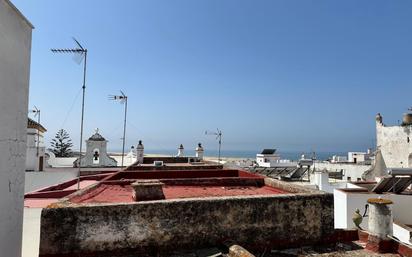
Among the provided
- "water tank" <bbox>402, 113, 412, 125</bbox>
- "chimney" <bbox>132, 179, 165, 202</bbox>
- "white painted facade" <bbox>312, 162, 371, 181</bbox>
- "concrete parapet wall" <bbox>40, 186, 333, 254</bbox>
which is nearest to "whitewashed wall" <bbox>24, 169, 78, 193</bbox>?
"chimney" <bbox>132, 179, 165, 202</bbox>

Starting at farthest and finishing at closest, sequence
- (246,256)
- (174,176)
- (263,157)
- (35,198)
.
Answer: (263,157)
(35,198)
(174,176)
(246,256)

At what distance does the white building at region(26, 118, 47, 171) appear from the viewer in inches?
671

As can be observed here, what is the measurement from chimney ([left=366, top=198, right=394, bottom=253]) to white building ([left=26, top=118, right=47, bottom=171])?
16.7 meters

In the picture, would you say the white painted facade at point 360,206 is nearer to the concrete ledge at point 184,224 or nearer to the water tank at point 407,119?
the concrete ledge at point 184,224

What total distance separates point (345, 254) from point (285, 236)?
1.04m

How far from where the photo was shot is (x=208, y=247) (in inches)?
195

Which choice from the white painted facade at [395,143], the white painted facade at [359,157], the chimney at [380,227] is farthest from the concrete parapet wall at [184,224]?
the white painted facade at [359,157]

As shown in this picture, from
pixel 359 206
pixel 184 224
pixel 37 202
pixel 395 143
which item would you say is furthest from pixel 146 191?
pixel 395 143

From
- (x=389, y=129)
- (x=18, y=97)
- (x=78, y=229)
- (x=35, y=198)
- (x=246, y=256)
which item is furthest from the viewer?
(x=389, y=129)

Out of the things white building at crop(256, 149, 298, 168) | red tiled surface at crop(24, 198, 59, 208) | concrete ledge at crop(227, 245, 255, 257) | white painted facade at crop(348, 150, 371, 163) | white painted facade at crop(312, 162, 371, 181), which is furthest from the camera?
white painted facade at crop(348, 150, 371, 163)

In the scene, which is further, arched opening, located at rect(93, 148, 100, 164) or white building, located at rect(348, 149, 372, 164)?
white building, located at rect(348, 149, 372, 164)

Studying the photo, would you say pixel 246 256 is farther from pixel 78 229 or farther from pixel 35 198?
pixel 35 198

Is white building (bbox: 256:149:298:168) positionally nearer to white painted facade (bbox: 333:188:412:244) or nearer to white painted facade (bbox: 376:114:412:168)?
white painted facade (bbox: 376:114:412:168)

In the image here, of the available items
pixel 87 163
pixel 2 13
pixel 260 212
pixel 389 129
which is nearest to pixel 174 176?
pixel 260 212
